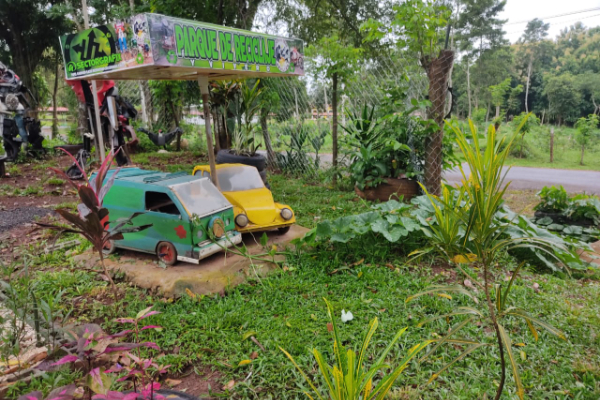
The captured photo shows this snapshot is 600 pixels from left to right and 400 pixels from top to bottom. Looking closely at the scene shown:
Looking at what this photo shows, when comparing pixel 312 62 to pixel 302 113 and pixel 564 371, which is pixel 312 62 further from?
pixel 564 371

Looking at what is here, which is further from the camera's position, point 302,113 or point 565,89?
point 565,89

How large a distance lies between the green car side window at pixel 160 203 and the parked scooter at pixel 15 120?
21.3 feet

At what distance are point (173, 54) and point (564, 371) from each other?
329 centimetres

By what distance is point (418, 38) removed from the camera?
4.63m

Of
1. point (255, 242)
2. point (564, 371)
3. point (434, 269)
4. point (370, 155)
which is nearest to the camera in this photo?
point (564, 371)

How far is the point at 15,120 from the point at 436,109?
8.72 meters

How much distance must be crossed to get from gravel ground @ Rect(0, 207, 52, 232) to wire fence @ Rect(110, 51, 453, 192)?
3.88 meters

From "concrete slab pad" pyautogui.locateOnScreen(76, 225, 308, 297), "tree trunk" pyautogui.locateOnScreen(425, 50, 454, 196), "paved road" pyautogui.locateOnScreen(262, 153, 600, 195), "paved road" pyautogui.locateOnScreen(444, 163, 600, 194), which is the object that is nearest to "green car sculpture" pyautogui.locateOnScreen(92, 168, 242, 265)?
"concrete slab pad" pyautogui.locateOnScreen(76, 225, 308, 297)

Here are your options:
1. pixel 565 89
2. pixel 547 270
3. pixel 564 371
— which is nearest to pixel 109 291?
pixel 564 371

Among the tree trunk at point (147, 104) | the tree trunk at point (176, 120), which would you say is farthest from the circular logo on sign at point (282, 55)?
the tree trunk at point (147, 104)

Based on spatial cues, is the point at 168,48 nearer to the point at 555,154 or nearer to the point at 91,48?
the point at 91,48

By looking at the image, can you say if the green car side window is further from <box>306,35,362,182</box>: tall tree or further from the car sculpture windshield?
<box>306,35,362,182</box>: tall tree

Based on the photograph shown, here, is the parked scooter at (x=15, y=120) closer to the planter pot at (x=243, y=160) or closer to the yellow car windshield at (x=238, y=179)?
the planter pot at (x=243, y=160)

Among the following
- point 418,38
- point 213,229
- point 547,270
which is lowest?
point 547,270
